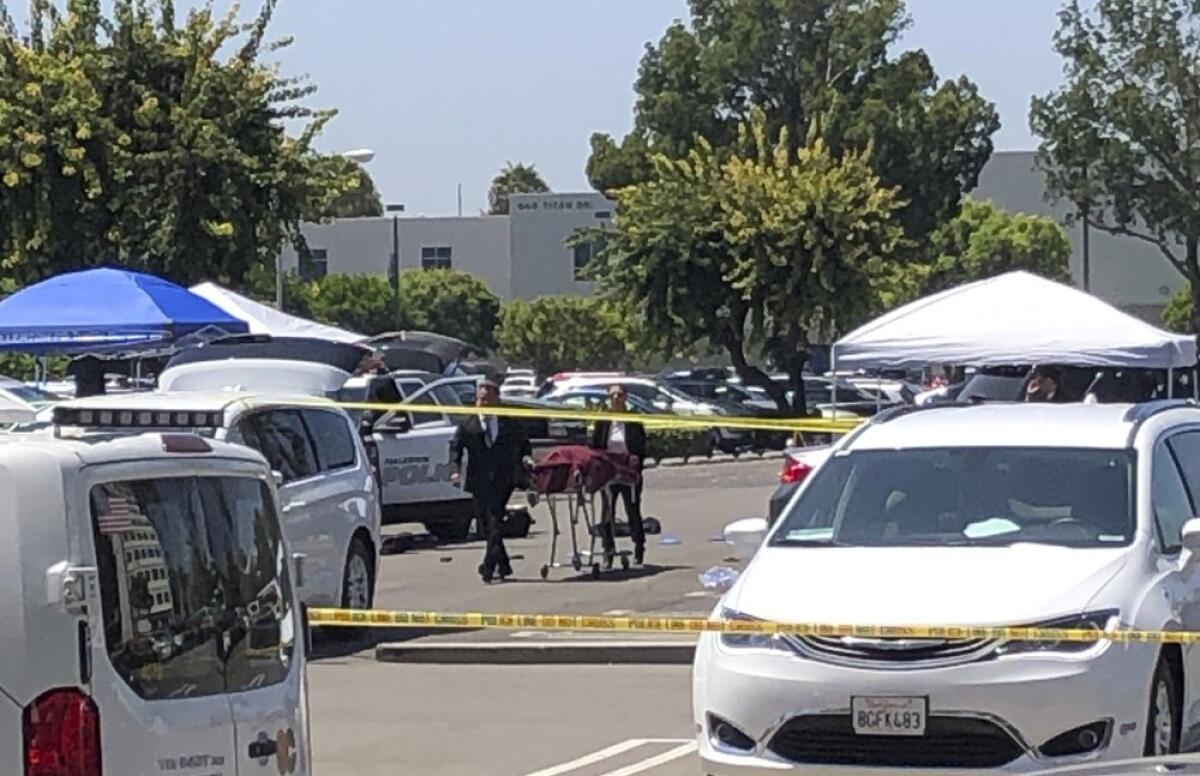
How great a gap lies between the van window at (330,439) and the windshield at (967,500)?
613 cm

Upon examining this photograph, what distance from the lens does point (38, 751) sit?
5.74 metres

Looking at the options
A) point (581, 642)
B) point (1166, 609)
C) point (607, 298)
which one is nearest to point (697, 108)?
point (607, 298)

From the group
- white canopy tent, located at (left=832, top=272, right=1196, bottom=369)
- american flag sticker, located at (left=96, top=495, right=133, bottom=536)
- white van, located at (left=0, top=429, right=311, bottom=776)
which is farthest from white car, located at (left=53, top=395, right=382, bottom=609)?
american flag sticker, located at (left=96, top=495, right=133, bottom=536)

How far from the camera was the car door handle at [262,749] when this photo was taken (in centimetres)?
655

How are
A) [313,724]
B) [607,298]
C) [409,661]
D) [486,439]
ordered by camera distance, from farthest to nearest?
1. [607,298]
2. [486,439]
3. [409,661]
4. [313,724]

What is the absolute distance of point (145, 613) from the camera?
6145 mm

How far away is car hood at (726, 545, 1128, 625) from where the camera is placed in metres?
9.32

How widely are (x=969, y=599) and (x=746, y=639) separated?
92cm

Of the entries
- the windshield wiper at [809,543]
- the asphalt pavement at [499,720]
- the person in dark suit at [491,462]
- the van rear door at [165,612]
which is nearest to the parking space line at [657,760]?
the asphalt pavement at [499,720]

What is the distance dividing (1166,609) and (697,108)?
63.4 m

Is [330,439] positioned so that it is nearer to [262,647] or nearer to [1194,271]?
[262,647]

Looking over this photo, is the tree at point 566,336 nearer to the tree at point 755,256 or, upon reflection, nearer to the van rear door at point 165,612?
the tree at point 755,256

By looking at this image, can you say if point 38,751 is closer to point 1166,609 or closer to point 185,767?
point 185,767

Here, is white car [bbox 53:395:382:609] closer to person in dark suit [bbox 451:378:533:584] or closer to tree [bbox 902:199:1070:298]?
person in dark suit [bbox 451:378:533:584]
